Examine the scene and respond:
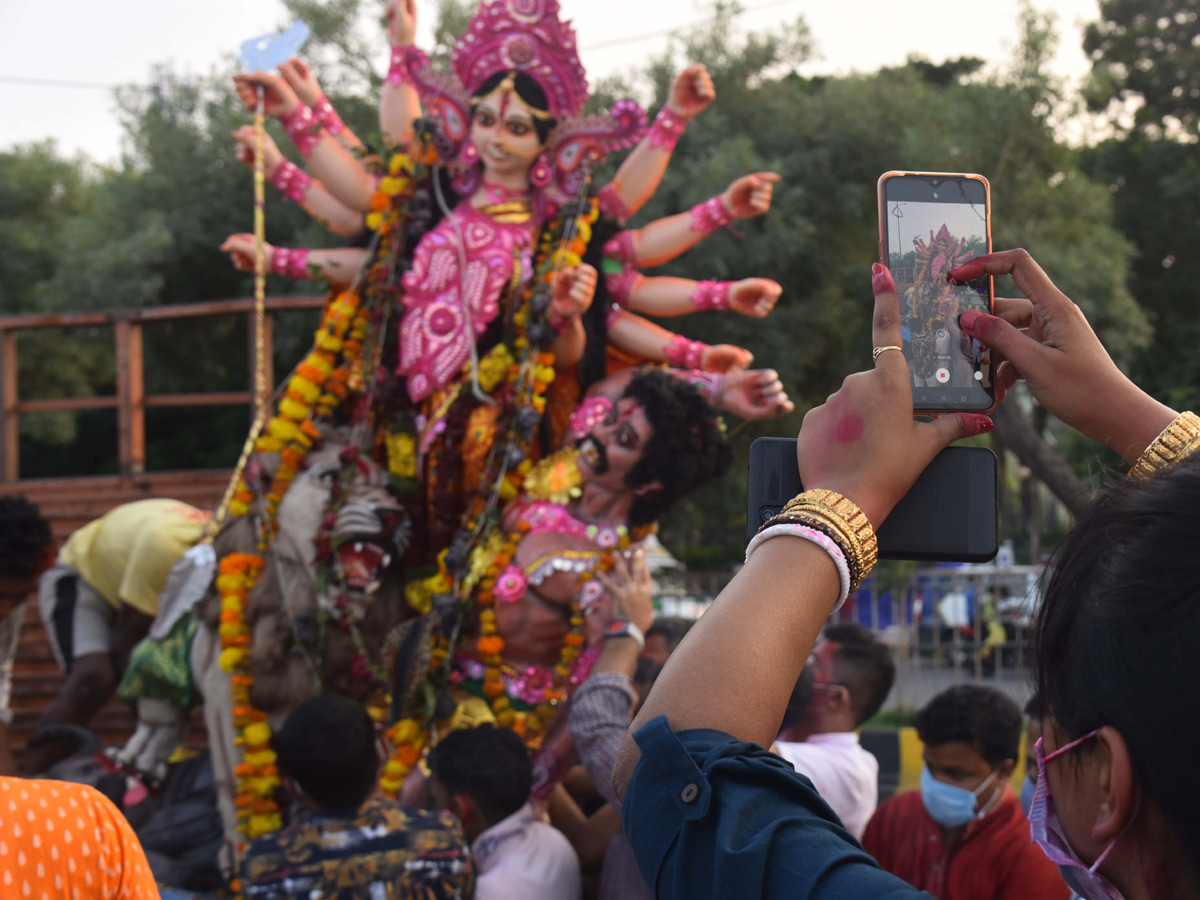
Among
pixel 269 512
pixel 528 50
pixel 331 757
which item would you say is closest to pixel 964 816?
pixel 331 757

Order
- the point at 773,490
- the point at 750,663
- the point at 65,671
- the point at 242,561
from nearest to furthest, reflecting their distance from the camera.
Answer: the point at 750,663 → the point at 773,490 → the point at 242,561 → the point at 65,671

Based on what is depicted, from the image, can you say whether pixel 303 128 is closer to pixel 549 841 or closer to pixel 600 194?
pixel 600 194

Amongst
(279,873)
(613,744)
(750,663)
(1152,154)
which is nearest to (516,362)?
(613,744)

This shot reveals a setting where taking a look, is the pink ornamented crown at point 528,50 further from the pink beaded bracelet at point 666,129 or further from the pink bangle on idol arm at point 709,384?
the pink bangle on idol arm at point 709,384

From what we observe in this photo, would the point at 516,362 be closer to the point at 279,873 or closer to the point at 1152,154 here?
the point at 279,873

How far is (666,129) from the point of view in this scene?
156 inches

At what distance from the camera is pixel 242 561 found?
380 cm

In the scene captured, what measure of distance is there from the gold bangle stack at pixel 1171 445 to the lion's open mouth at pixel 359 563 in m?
2.95

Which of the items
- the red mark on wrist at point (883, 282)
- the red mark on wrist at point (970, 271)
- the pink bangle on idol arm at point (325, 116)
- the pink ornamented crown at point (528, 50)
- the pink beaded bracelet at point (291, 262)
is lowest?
the red mark on wrist at point (883, 282)

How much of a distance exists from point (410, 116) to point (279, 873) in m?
3.00

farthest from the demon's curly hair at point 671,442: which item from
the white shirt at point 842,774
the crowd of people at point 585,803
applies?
the white shirt at point 842,774

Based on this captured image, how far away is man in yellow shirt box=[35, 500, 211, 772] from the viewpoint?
4.46m

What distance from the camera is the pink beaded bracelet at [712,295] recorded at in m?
3.87

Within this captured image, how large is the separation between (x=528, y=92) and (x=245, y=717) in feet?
7.65
